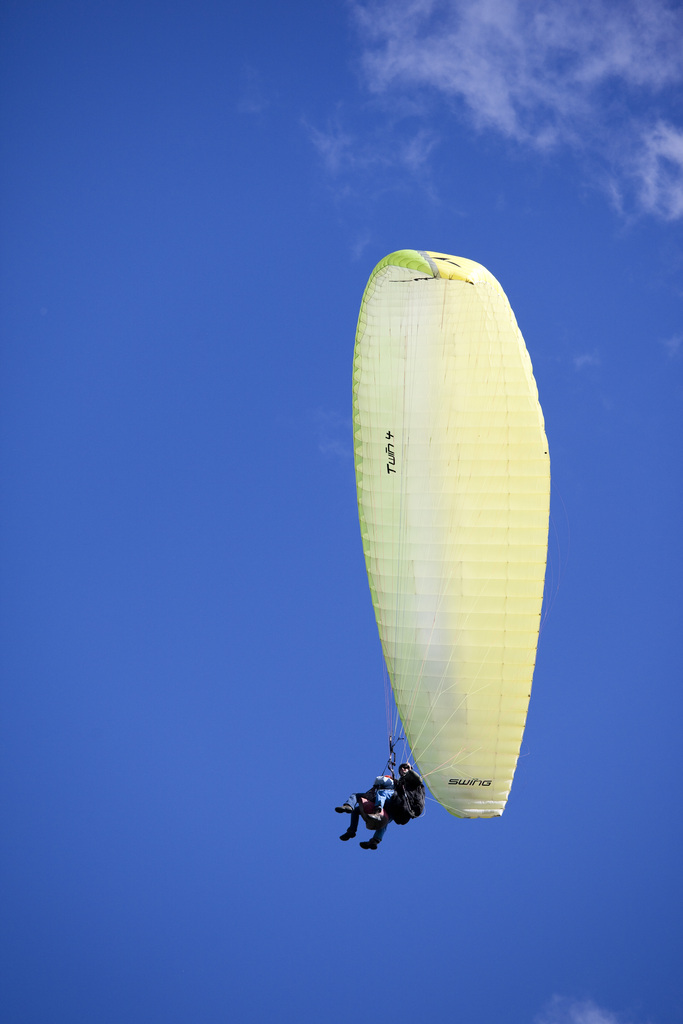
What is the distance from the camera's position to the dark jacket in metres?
23.3

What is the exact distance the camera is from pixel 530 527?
24531 mm

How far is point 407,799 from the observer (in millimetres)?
23422

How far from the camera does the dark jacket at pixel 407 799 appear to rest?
23.3m

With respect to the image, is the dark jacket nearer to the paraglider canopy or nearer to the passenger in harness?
the passenger in harness

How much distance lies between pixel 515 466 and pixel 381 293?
460 cm

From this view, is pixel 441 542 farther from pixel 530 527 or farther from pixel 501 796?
pixel 501 796

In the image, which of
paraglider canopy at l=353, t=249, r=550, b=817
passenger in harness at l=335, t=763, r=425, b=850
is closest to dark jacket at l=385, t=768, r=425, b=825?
passenger in harness at l=335, t=763, r=425, b=850

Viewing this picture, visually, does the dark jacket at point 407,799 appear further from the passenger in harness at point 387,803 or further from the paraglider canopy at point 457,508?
the paraglider canopy at point 457,508

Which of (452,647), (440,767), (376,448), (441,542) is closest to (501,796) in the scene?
(440,767)

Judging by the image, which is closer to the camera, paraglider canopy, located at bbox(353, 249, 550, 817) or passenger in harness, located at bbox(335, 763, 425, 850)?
passenger in harness, located at bbox(335, 763, 425, 850)

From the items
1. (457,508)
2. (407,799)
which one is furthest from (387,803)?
(457,508)

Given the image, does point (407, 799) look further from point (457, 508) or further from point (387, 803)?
point (457, 508)

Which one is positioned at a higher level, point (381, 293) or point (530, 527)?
point (381, 293)

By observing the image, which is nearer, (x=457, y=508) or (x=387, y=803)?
(x=387, y=803)
